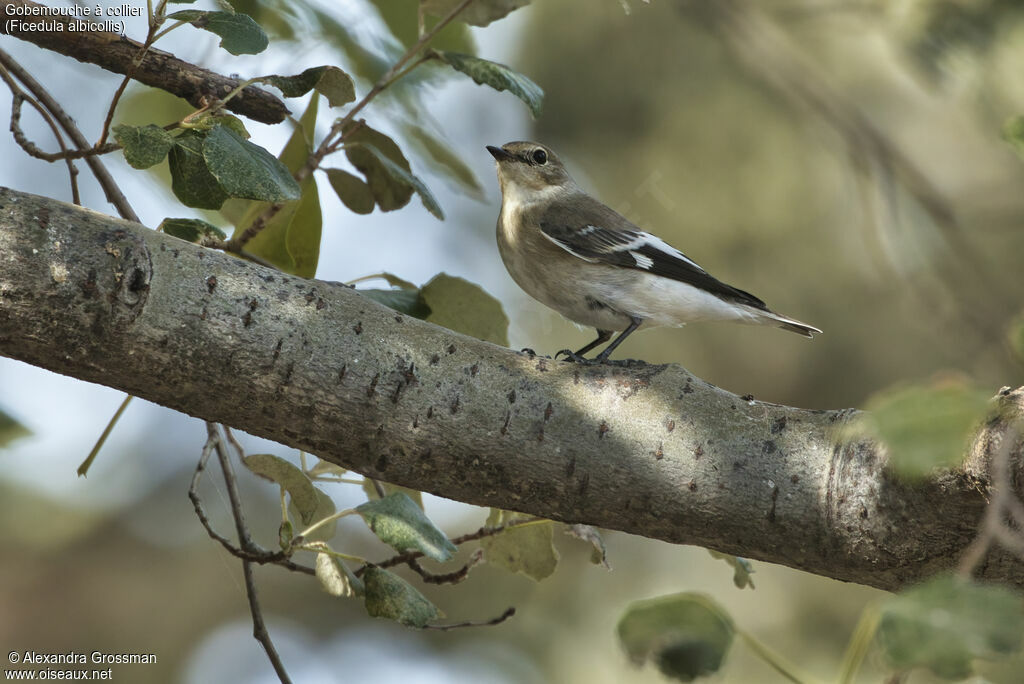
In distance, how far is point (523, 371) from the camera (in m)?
1.45

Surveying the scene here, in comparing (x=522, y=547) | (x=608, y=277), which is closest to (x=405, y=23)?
(x=608, y=277)

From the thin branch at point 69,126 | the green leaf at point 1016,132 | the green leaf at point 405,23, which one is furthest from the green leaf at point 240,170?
the green leaf at point 1016,132

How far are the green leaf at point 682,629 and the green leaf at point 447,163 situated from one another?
139cm

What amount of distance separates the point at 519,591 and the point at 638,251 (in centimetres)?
287

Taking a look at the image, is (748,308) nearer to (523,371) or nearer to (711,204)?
(523,371)

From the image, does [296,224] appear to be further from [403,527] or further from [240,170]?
[403,527]

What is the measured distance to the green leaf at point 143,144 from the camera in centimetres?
139

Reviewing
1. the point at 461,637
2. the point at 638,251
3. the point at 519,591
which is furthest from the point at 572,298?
the point at 461,637

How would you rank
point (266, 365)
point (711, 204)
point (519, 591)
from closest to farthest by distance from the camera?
point (266, 365) < point (519, 591) < point (711, 204)

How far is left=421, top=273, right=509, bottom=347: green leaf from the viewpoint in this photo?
1848mm

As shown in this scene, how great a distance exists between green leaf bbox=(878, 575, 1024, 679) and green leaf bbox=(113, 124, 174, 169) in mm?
1230

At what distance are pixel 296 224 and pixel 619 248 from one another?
1.09 metres

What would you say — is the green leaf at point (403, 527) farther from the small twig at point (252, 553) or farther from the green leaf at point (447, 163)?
the green leaf at point (447, 163)

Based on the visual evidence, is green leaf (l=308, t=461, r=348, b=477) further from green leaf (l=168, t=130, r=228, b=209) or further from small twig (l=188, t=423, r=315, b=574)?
green leaf (l=168, t=130, r=228, b=209)
